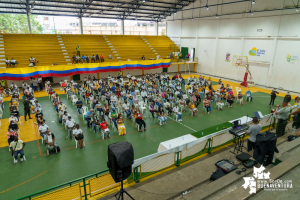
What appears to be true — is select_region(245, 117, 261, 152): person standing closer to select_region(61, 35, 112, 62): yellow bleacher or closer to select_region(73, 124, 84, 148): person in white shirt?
select_region(73, 124, 84, 148): person in white shirt

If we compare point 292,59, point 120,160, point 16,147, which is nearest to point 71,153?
point 16,147

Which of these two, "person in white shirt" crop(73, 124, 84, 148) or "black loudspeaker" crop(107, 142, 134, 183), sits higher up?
"black loudspeaker" crop(107, 142, 134, 183)

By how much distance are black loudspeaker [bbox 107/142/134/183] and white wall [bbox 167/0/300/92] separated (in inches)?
904

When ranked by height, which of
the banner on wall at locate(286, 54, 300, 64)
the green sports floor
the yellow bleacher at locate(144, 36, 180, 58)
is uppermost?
the yellow bleacher at locate(144, 36, 180, 58)

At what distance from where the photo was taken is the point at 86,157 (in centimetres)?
895

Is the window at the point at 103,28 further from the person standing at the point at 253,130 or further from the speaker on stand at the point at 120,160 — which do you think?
the speaker on stand at the point at 120,160

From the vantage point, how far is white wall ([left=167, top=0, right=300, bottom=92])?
20.5 meters

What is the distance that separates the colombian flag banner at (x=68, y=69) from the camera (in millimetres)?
19406

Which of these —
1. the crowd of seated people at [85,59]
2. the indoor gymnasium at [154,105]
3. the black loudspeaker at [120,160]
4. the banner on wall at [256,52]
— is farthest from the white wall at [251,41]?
the black loudspeaker at [120,160]

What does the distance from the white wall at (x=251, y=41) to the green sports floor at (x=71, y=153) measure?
1081cm

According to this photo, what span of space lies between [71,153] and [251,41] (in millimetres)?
24281

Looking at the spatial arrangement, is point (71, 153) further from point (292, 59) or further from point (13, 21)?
point (13, 21)

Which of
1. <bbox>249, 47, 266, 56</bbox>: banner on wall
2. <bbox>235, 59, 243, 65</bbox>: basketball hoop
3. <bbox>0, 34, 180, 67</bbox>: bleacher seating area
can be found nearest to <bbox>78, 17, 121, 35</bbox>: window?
<bbox>0, 34, 180, 67</bbox>: bleacher seating area

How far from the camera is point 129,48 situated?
31.7 meters
